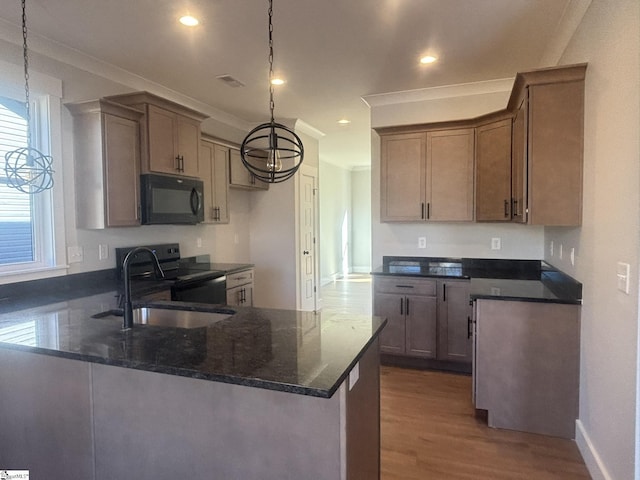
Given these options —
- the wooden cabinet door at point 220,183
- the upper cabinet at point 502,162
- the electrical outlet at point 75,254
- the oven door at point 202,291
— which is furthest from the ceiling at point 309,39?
the oven door at point 202,291

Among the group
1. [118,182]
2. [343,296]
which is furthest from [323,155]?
[118,182]

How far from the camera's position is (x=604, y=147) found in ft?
6.75

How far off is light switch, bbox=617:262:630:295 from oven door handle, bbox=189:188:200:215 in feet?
A: 11.0

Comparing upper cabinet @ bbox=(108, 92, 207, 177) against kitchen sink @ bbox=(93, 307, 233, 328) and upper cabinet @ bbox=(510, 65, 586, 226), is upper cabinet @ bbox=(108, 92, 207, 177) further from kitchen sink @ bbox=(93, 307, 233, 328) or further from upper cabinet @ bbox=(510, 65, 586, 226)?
upper cabinet @ bbox=(510, 65, 586, 226)

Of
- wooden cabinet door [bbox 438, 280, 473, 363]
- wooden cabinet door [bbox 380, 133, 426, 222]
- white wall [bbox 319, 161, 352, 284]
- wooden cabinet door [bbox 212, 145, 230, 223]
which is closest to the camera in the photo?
wooden cabinet door [bbox 438, 280, 473, 363]

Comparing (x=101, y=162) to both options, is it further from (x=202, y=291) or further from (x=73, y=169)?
(x=202, y=291)

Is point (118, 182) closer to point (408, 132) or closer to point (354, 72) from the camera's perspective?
point (354, 72)

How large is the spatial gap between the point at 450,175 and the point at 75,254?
11.1 ft

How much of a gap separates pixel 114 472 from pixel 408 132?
3553mm

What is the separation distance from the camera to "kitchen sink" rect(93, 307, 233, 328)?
2.14 meters

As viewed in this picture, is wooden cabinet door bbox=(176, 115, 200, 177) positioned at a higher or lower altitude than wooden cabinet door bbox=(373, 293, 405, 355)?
higher

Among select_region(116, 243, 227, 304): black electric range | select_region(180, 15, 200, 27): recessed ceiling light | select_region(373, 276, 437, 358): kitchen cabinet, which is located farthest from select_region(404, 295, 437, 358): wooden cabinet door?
select_region(180, 15, 200, 27): recessed ceiling light

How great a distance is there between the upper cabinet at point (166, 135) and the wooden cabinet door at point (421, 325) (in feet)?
8.16

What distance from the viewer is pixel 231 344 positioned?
5.13 ft
